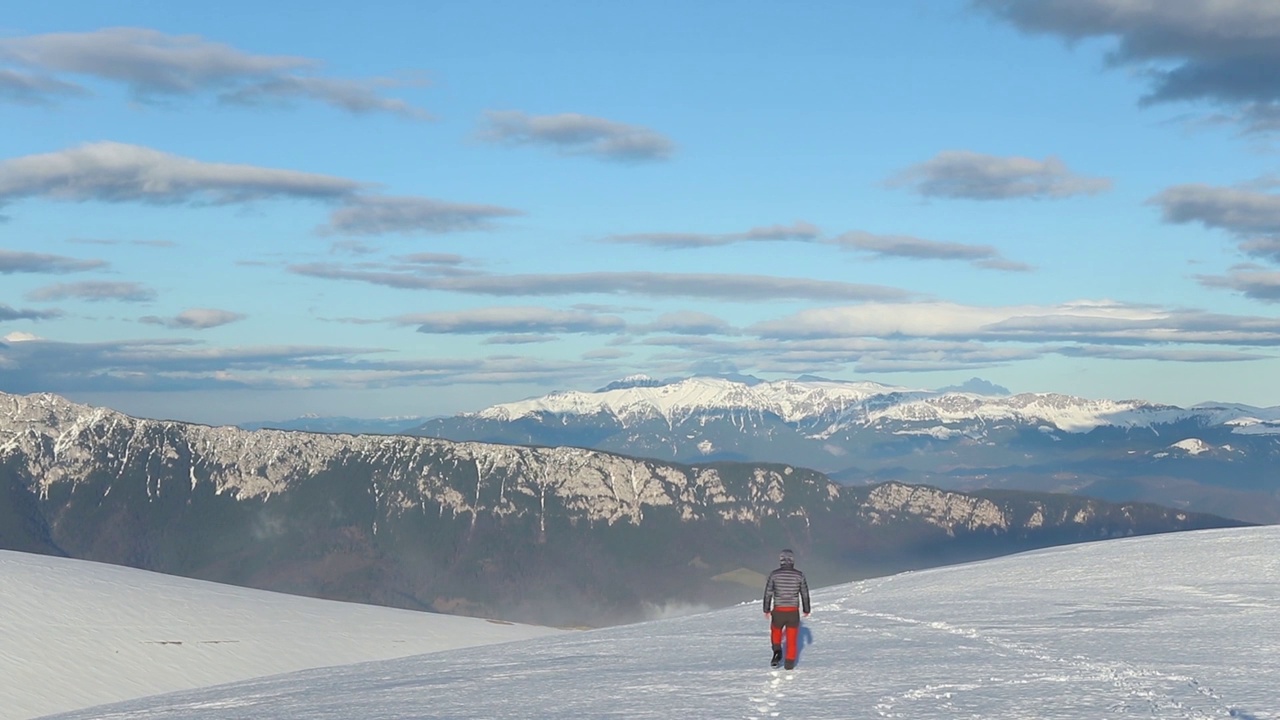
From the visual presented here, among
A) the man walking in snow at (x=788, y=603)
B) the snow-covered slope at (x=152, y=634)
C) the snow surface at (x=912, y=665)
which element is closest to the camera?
the snow surface at (x=912, y=665)

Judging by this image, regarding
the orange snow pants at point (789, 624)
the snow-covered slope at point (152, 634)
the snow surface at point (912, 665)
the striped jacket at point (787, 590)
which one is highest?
the striped jacket at point (787, 590)

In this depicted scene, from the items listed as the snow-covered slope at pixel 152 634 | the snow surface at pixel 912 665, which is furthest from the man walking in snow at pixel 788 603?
the snow-covered slope at pixel 152 634

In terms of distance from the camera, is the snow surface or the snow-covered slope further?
the snow-covered slope

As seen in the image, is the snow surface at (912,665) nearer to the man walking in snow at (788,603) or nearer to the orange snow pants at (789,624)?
the orange snow pants at (789,624)

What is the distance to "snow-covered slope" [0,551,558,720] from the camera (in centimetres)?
5494

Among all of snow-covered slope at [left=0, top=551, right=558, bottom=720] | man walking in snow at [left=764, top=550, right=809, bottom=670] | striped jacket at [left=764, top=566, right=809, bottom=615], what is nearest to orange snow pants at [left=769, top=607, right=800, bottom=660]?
man walking in snow at [left=764, top=550, right=809, bottom=670]

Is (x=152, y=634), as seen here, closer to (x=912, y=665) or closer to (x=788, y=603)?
(x=788, y=603)

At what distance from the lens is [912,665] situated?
100 feet

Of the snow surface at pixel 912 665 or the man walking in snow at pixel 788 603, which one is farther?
the man walking in snow at pixel 788 603

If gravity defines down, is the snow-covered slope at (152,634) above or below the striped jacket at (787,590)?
below

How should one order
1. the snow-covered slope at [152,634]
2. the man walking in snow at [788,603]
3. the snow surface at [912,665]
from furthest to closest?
the snow-covered slope at [152,634] < the man walking in snow at [788,603] < the snow surface at [912,665]

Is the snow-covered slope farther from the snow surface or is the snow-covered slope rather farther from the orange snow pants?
Answer: the orange snow pants

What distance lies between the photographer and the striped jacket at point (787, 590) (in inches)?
1204

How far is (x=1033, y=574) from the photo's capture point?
5188 cm
